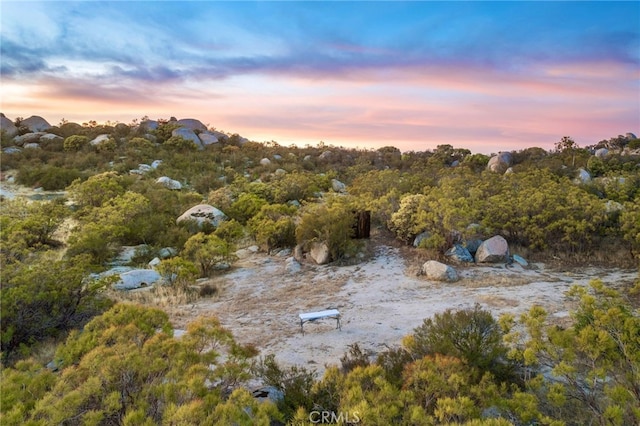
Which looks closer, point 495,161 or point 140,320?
point 140,320

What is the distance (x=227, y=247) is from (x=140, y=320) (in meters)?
6.94

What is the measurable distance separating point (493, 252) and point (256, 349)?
7538 millimetres

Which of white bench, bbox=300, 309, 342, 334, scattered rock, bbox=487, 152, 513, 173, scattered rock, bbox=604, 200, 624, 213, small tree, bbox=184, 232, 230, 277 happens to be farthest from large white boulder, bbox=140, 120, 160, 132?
scattered rock, bbox=604, 200, 624, 213

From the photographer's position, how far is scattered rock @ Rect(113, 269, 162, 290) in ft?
32.1

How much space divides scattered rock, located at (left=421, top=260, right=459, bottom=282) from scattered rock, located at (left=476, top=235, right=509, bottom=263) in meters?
1.48

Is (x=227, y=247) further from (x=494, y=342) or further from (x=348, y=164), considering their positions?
(x=348, y=164)

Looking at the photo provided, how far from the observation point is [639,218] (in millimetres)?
10523

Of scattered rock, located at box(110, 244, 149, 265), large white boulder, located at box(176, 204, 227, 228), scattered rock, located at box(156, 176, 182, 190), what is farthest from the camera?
scattered rock, located at box(156, 176, 182, 190)

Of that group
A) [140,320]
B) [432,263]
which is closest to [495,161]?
[432,263]

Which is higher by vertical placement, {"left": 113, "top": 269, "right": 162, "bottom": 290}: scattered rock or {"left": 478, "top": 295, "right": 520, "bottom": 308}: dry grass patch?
{"left": 478, "top": 295, "right": 520, "bottom": 308}: dry grass patch

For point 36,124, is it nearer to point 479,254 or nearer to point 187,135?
point 187,135

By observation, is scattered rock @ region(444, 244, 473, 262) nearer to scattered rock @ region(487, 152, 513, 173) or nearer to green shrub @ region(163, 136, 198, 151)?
scattered rock @ region(487, 152, 513, 173)

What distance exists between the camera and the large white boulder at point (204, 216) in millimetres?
15457

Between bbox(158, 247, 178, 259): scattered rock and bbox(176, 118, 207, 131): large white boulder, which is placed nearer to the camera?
bbox(158, 247, 178, 259): scattered rock
